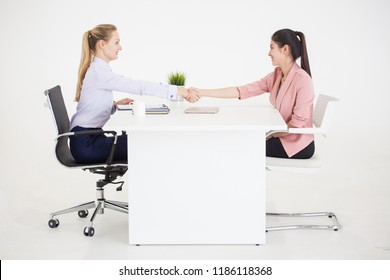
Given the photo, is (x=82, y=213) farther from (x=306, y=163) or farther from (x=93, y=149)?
(x=306, y=163)

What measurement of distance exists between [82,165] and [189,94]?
953 mm

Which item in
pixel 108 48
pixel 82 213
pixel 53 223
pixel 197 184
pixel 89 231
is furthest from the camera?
pixel 82 213

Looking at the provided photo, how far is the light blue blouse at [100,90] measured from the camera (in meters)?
5.04

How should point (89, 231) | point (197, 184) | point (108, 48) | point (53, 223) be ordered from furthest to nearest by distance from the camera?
point (108, 48) → point (53, 223) → point (89, 231) → point (197, 184)

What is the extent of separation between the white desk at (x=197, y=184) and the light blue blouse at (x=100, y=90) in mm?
488

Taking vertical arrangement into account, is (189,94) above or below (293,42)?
below

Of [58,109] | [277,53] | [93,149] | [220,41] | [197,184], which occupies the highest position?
[277,53]

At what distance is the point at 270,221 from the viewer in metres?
5.16

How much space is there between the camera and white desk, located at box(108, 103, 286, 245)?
450 centimetres

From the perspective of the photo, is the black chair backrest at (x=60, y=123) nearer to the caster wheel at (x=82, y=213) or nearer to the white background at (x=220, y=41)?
the caster wheel at (x=82, y=213)

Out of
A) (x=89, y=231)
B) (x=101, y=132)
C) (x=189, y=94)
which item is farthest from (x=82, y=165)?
(x=189, y=94)

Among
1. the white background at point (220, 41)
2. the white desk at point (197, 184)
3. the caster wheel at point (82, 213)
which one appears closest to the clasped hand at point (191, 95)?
the white desk at point (197, 184)

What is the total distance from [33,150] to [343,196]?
11.9 feet
